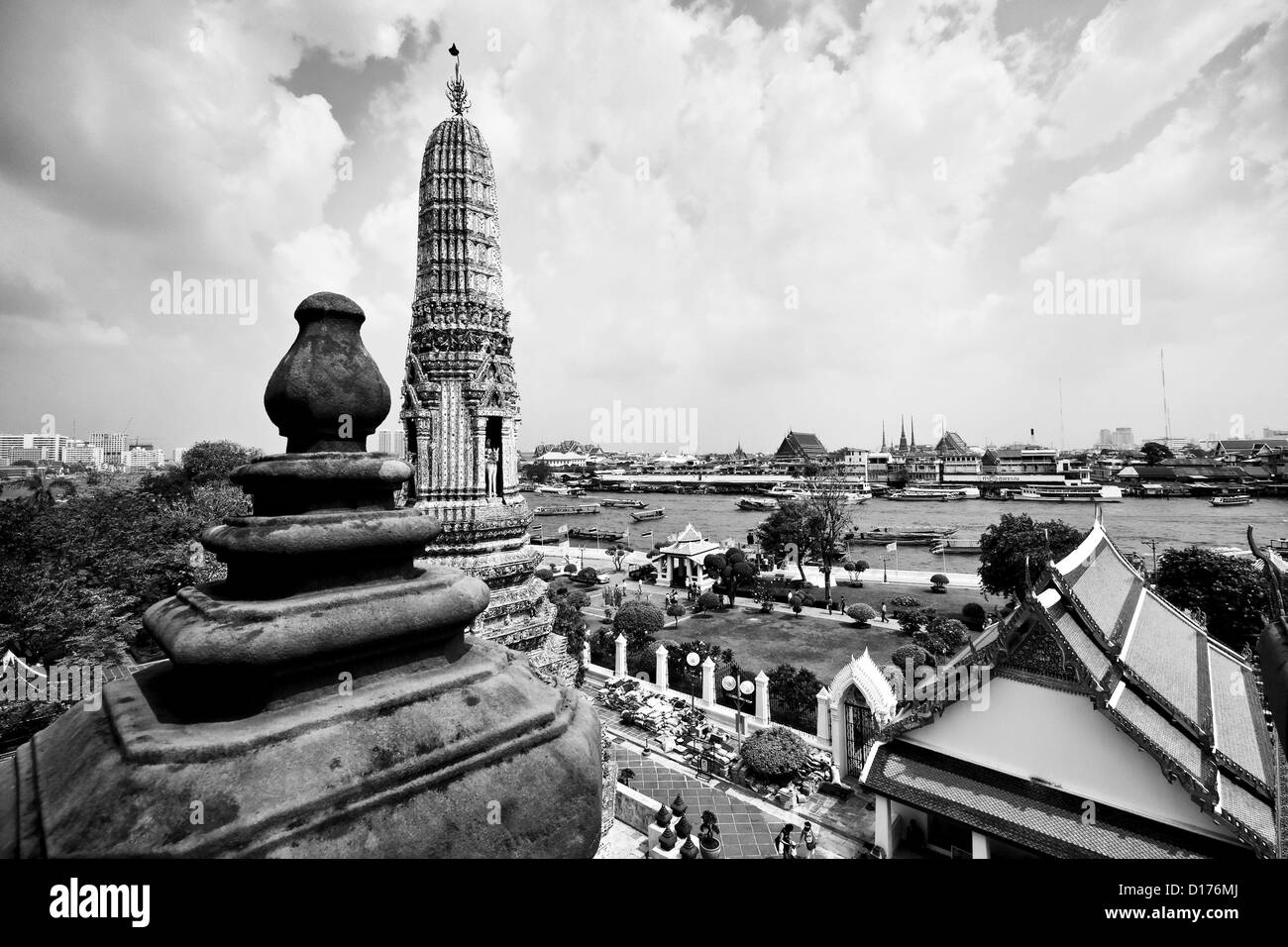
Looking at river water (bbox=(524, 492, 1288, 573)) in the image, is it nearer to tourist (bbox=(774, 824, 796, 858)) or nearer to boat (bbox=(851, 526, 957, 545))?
boat (bbox=(851, 526, 957, 545))

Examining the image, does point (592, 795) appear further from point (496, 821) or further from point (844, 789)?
point (844, 789)

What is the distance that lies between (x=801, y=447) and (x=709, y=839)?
15653 cm

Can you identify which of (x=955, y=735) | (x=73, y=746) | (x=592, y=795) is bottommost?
(x=955, y=735)

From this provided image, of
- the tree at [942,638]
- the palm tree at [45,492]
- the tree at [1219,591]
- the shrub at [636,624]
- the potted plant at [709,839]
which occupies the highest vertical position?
the palm tree at [45,492]

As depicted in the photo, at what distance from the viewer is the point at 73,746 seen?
214cm

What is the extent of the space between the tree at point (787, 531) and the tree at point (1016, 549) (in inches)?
445

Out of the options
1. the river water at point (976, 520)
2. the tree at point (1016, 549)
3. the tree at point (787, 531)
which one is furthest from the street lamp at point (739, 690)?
the river water at point (976, 520)

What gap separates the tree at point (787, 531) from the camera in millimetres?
41719

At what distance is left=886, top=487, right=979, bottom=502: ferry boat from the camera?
112375 millimetres

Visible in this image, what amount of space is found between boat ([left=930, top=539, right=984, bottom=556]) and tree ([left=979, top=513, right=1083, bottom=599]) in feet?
77.2

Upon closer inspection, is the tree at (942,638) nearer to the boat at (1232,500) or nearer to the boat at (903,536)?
the boat at (903,536)

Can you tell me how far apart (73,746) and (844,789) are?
16102mm

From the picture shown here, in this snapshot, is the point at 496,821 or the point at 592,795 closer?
the point at 496,821
